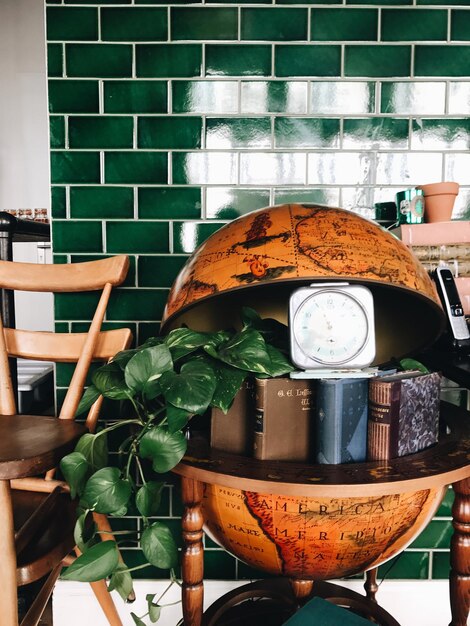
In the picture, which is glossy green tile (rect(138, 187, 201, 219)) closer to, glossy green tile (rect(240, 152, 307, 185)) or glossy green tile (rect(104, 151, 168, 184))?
glossy green tile (rect(104, 151, 168, 184))

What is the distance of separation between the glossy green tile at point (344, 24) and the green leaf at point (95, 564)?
1777 millimetres

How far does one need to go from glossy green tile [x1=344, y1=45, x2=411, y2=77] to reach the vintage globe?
96cm

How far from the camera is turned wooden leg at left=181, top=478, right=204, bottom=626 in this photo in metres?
0.95

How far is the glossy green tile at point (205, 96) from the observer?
170 cm

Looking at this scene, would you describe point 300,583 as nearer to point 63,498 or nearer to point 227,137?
point 63,498

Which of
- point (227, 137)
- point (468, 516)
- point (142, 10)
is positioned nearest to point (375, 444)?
point (468, 516)

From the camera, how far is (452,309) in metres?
1.35

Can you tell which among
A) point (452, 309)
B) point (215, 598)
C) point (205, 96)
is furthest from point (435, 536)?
point (205, 96)

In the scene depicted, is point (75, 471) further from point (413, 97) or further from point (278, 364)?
point (413, 97)

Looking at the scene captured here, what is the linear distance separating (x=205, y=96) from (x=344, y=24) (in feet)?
1.90

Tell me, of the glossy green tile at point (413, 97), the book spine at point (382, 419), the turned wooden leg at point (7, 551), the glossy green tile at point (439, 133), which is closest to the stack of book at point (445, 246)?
the glossy green tile at point (439, 133)

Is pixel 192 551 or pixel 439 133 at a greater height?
pixel 439 133

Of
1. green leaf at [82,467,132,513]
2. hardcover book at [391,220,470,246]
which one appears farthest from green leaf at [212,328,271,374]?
hardcover book at [391,220,470,246]

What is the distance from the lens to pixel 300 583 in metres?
1.06
